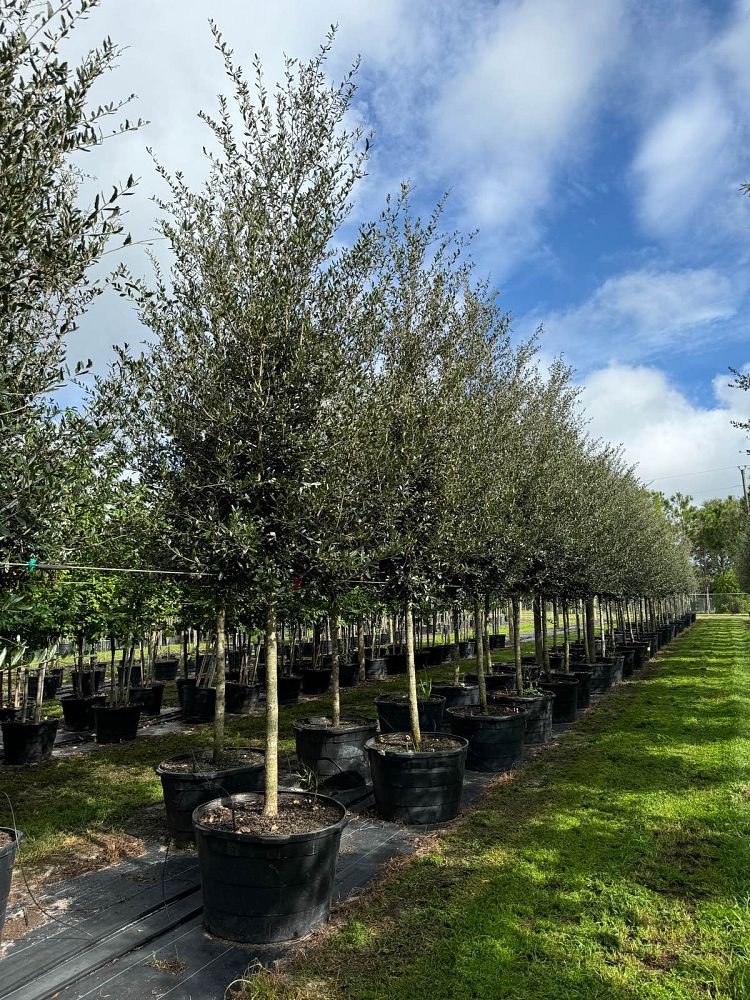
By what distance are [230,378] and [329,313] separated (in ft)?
3.72

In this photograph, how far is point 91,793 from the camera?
8.48 meters

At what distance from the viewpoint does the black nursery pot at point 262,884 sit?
4660 mm

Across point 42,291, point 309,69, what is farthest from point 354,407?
point 309,69

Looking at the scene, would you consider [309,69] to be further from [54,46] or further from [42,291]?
[42,291]

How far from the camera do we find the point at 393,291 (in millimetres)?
8672

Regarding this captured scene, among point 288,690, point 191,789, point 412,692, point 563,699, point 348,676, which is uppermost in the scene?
point 412,692

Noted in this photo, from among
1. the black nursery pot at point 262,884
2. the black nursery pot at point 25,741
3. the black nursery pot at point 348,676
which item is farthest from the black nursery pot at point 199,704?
the black nursery pot at point 262,884

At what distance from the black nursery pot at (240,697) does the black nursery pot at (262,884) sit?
10.8m

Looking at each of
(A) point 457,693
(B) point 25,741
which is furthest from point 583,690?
(B) point 25,741

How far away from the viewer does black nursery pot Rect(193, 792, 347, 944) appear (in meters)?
4.66

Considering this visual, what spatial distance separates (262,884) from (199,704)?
10.0m

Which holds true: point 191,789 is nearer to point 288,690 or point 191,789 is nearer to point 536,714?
point 536,714

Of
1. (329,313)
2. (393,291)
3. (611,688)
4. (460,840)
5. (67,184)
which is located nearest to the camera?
(67,184)

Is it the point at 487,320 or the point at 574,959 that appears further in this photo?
the point at 487,320
